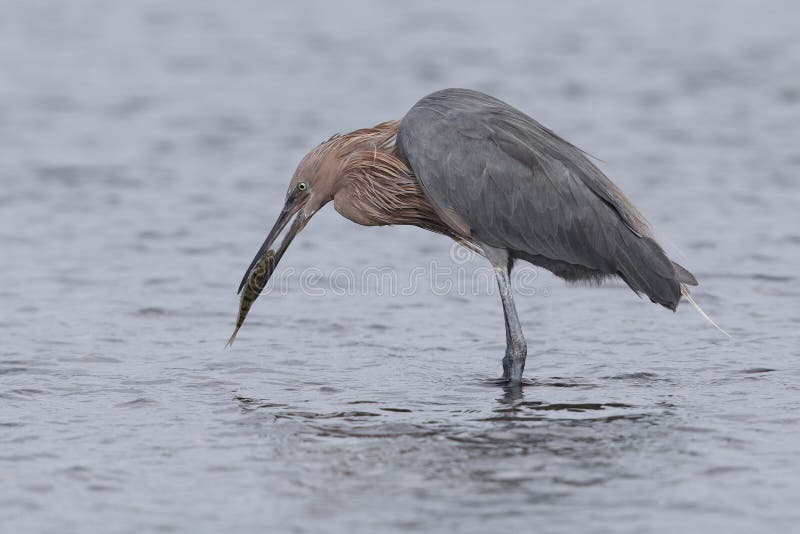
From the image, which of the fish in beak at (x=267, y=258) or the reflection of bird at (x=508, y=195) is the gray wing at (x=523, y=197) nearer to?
the reflection of bird at (x=508, y=195)

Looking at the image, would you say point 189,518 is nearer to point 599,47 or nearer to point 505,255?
point 505,255

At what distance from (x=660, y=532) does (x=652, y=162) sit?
10.1 m

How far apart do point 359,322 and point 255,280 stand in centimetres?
148

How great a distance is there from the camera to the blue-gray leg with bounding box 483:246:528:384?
8.31 metres

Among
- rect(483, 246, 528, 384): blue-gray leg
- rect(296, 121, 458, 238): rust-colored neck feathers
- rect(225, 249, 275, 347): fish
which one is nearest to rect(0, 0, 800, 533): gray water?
rect(483, 246, 528, 384): blue-gray leg

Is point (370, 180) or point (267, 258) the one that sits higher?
point (370, 180)

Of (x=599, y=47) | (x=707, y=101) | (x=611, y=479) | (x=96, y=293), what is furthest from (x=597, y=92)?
(x=611, y=479)

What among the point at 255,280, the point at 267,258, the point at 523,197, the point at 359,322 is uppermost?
the point at 523,197

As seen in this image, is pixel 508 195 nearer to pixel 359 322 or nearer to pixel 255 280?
pixel 255 280

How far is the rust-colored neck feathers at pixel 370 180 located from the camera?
8.52 metres

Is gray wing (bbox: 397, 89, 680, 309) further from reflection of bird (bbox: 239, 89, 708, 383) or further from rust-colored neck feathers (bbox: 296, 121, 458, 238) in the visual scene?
rust-colored neck feathers (bbox: 296, 121, 458, 238)

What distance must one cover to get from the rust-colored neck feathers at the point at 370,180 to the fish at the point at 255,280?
0.57 m

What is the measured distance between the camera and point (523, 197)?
8359 mm

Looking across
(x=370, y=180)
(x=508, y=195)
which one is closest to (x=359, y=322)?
(x=370, y=180)
